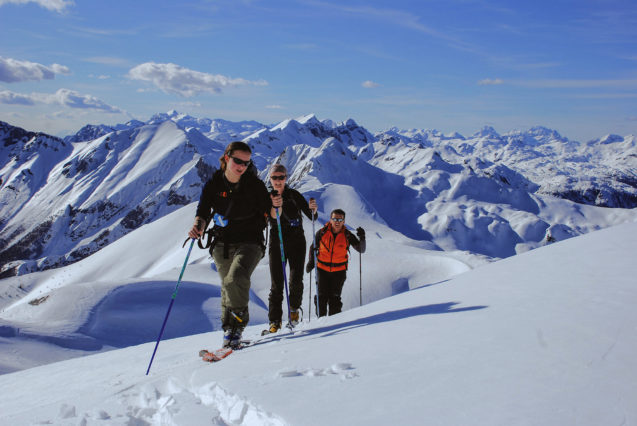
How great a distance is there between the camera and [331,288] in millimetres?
8852

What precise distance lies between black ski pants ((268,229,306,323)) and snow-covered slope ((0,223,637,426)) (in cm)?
187

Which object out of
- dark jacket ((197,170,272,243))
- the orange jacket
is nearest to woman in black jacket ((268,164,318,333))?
the orange jacket

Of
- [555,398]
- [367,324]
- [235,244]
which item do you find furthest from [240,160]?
[555,398]

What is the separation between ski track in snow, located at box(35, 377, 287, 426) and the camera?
2.87 metres

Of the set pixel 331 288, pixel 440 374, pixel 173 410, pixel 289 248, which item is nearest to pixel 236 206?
pixel 289 248

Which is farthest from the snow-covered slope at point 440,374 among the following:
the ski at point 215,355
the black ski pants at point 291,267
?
the black ski pants at point 291,267

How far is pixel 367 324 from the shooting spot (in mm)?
5449

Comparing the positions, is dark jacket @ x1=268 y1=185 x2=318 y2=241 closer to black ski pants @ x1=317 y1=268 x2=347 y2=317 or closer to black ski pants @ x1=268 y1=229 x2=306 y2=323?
black ski pants @ x1=268 y1=229 x2=306 y2=323

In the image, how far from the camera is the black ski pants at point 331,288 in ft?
28.9

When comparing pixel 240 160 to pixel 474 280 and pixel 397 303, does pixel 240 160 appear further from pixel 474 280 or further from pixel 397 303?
pixel 474 280

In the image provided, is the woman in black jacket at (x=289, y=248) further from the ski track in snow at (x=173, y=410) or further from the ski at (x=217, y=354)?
the ski track in snow at (x=173, y=410)

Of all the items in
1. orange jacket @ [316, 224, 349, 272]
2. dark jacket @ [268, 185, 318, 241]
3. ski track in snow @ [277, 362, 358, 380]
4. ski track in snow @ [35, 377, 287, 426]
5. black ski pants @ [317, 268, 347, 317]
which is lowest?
black ski pants @ [317, 268, 347, 317]

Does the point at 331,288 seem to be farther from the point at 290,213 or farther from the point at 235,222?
the point at 235,222

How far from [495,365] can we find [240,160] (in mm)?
4029
